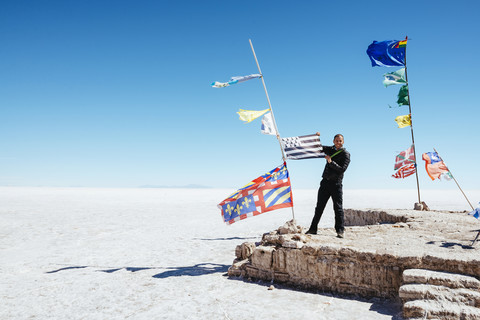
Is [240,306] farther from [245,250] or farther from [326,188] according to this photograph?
[326,188]

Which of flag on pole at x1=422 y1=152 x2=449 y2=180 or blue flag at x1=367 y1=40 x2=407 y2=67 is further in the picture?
blue flag at x1=367 y1=40 x2=407 y2=67

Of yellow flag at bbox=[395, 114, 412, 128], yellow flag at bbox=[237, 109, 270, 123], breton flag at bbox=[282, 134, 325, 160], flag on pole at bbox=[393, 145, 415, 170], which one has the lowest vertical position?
breton flag at bbox=[282, 134, 325, 160]

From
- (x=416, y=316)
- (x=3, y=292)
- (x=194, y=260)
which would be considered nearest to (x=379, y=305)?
(x=416, y=316)

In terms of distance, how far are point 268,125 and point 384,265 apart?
3608 mm

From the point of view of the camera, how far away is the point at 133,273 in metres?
6.81

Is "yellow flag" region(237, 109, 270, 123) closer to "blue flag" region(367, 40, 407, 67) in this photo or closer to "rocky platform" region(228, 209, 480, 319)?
"rocky platform" region(228, 209, 480, 319)

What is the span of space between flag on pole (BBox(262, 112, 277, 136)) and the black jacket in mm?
1454

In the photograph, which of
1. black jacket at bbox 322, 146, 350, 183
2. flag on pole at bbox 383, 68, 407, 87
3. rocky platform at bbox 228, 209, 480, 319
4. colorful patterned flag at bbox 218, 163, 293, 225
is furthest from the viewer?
flag on pole at bbox 383, 68, 407, 87

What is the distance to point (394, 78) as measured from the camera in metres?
12.5

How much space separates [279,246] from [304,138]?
2333 millimetres

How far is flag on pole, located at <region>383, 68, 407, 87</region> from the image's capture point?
12.3 metres

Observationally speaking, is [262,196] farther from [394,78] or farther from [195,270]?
[394,78]

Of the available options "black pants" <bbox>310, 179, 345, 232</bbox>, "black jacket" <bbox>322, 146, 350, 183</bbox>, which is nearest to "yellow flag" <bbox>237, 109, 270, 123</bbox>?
"black jacket" <bbox>322, 146, 350, 183</bbox>

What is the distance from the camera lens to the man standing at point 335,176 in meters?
5.76
